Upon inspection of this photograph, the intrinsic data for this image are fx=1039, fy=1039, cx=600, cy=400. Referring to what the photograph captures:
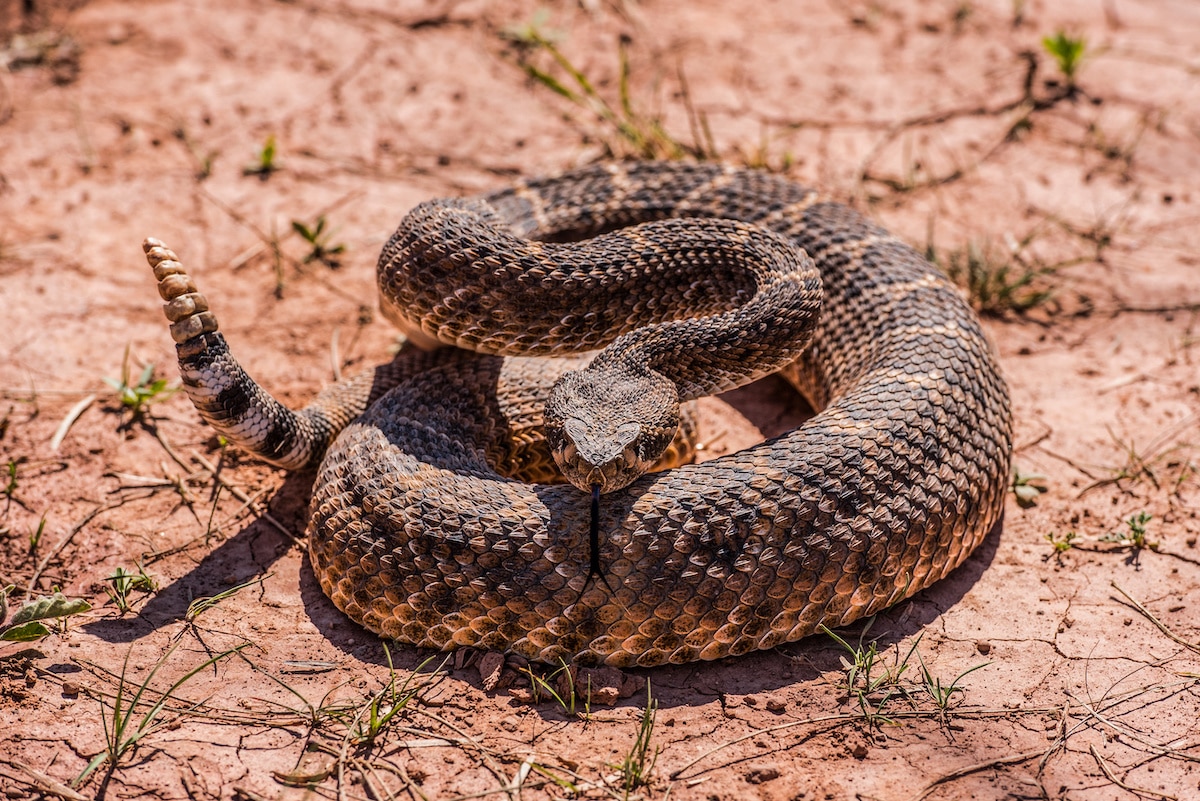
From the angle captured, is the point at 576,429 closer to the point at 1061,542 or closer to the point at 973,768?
the point at 973,768

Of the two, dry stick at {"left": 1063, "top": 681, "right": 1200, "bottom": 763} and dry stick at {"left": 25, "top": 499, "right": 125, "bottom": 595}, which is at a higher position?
dry stick at {"left": 1063, "top": 681, "right": 1200, "bottom": 763}

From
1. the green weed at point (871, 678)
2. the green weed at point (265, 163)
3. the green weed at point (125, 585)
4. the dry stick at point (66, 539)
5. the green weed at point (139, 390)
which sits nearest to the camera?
the green weed at point (871, 678)

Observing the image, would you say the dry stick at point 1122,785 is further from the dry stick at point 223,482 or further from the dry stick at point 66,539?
the dry stick at point 66,539

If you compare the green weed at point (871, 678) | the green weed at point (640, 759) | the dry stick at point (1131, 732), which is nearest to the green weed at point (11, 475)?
the green weed at point (640, 759)

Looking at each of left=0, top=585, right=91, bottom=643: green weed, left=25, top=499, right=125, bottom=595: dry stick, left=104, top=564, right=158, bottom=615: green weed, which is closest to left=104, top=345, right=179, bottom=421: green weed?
left=25, top=499, right=125, bottom=595: dry stick

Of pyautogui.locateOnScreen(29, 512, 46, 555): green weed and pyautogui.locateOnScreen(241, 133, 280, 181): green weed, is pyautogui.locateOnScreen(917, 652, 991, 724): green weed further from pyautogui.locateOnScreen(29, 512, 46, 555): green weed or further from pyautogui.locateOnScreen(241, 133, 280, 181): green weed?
pyautogui.locateOnScreen(241, 133, 280, 181): green weed

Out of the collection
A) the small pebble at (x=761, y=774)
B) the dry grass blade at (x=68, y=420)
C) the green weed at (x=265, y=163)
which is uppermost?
the green weed at (x=265, y=163)
